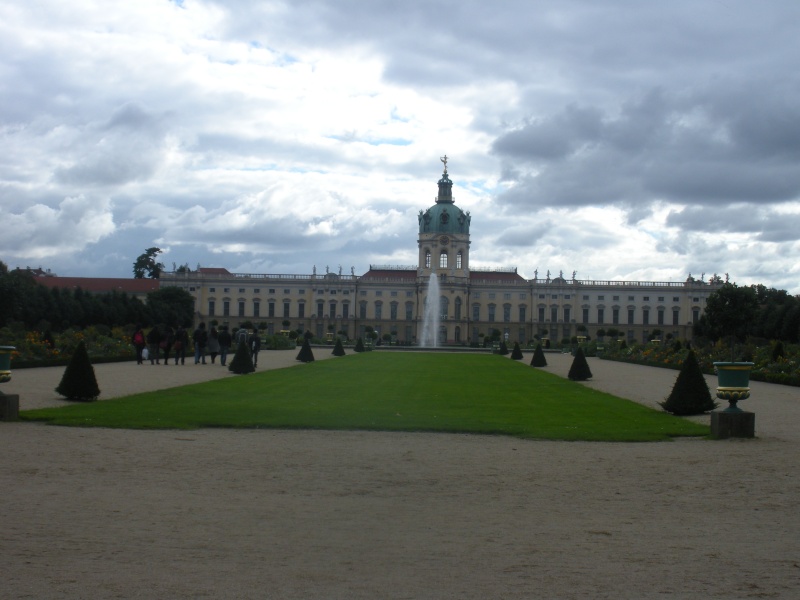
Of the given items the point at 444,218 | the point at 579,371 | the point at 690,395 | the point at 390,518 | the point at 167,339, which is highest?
the point at 444,218

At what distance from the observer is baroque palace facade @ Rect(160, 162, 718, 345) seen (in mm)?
88250

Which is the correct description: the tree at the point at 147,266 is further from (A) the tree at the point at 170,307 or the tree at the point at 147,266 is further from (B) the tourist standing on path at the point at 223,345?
(B) the tourist standing on path at the point at 223,345

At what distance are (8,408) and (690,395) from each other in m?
8.94

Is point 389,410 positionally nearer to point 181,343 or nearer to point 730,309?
point 181,343

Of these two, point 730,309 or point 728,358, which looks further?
point 730,309

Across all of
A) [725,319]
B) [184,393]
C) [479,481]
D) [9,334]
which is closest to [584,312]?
[725,319]

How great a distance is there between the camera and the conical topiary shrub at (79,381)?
12992mm

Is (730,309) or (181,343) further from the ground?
(730,309)

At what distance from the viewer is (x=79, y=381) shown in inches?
512

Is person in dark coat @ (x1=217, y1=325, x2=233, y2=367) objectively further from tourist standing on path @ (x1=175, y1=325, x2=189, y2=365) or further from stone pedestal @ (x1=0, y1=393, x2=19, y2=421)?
stone pedestal @ (x1=0, y1=393, x2=19, y2=421)

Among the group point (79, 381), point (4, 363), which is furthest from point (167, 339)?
point (4, 363)

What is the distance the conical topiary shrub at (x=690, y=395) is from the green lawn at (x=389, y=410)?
0.23 metres

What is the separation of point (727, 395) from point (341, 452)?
4.60 m

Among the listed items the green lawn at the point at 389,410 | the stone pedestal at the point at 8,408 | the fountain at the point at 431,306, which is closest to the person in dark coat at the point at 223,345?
the green lawn at the point at 389,410
